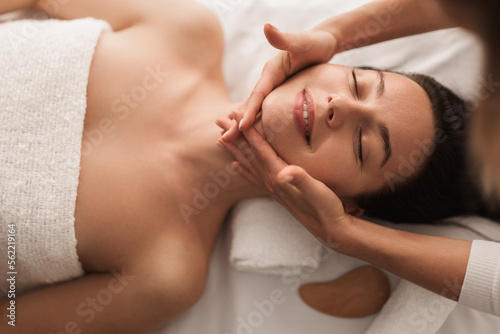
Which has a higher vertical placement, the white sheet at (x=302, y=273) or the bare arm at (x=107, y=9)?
the bare arm at (x=107, y=9)

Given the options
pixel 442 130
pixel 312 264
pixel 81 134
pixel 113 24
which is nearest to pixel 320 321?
pixel 312 264

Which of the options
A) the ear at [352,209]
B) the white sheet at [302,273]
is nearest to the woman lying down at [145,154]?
the ear at [352,209]

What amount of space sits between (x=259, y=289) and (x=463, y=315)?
692mm

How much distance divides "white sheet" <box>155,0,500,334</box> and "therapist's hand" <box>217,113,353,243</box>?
0.33m

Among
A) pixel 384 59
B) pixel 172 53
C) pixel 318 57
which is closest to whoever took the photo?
pixel 318 57

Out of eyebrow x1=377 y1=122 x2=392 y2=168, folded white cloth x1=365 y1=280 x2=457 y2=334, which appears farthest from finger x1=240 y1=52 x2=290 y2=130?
folded white cloth x1=365 y1=280 x2=457 y2=334

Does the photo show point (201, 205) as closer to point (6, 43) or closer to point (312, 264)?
point (312, 264)

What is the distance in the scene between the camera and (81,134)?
47.0 inches

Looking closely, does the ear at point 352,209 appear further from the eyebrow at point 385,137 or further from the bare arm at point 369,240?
the eyebrow at point 385,137

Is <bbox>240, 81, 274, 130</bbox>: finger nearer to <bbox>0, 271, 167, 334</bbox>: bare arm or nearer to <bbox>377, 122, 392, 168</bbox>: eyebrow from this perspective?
<bbox>377, 122, 392, 168</bbox>: eyebrow

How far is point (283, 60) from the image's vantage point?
1.22 meters

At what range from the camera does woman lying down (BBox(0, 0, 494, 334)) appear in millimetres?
1146

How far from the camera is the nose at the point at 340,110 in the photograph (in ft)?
3.60

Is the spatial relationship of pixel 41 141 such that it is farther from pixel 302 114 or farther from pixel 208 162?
pixel 302 114
